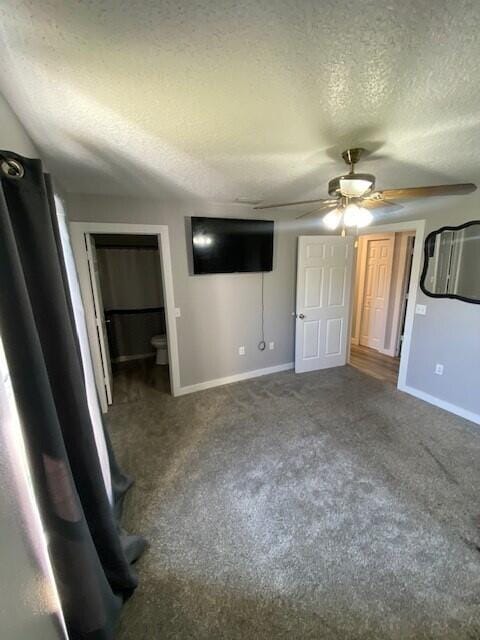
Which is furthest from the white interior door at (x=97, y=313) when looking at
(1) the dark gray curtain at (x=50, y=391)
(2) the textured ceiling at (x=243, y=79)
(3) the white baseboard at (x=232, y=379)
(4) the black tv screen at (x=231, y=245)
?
(1) the dark gray curtain at (x=50, y=391)

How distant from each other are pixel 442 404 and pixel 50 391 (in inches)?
144

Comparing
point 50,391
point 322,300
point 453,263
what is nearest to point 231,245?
point 322,300

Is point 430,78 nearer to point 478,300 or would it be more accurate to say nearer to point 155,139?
point 155,139

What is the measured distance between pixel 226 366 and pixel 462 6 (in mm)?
3409

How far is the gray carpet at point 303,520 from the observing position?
1297 mm

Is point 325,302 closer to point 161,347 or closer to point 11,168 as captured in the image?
point 161,347

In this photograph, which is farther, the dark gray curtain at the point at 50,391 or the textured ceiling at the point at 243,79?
the dark gray curtain at the point at 50,391

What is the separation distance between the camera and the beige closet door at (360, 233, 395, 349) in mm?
4652

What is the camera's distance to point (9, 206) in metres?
0.91

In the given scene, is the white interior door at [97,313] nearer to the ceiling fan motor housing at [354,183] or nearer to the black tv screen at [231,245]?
the black tv screen at [231,245]

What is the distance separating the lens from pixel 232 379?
3.77 m

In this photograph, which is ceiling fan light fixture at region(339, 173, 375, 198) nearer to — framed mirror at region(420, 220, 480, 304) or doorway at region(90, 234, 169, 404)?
framed mirror at region(420, 220, 480, 304)

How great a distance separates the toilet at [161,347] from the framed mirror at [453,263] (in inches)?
142

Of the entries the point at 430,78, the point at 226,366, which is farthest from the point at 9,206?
the point at 226,366
